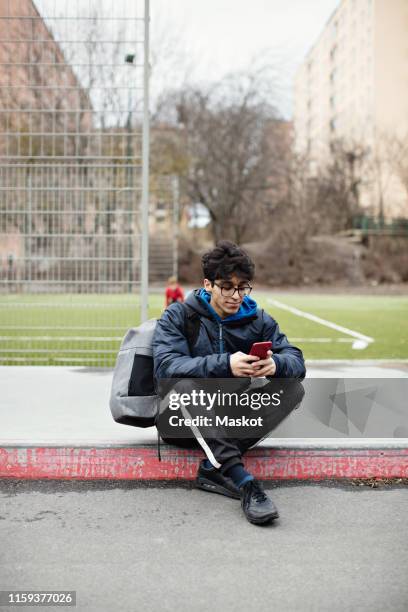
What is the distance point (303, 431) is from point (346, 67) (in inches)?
2678

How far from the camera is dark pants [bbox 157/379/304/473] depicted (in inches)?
147

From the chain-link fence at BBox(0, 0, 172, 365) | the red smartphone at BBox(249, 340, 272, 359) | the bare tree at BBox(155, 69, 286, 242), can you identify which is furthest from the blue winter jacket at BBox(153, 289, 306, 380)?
the bare tree at BBox(155, 69, 286, 242)

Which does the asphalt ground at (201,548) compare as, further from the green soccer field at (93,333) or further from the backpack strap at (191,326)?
the green soccer field at (93,333)

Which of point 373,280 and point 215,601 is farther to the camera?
point 373,280

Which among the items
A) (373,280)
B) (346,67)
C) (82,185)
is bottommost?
(373,280)

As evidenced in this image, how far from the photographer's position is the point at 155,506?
365 cm

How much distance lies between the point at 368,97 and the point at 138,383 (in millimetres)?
60530

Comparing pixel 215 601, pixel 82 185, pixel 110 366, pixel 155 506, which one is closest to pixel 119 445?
pixel 155 506

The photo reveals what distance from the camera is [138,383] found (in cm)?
397

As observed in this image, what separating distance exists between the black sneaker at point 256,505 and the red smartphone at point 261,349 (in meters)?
0.65

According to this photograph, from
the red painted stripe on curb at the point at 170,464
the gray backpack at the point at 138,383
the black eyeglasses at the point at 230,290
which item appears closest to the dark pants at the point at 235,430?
the gray backpack at the point at 138,383

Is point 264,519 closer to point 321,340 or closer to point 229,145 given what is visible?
point 321,340

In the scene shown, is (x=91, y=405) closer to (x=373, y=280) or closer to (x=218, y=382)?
(x=218, y=382)

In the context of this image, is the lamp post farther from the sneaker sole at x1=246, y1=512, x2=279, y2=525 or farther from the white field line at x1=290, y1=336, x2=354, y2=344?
the white field line at x1=290, y1=336, x2=354, y2=344
